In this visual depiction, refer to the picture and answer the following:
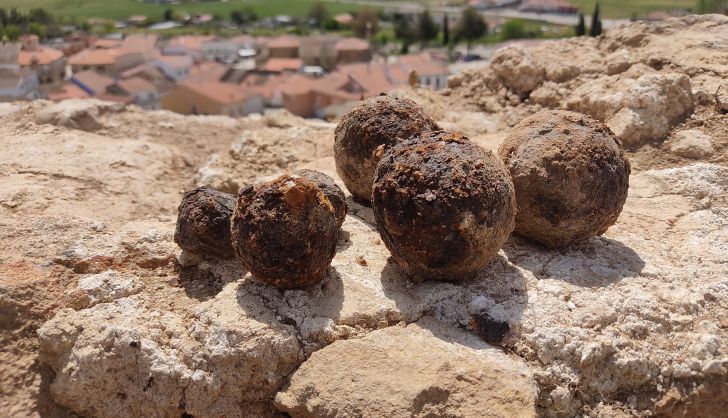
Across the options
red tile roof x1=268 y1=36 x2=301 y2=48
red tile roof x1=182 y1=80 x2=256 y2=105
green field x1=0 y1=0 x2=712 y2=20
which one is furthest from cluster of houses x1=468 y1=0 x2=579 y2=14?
red tile roof x1=182 y1=80 x2=256 y2=105

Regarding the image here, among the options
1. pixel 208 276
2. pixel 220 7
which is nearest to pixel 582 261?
pixel 208 276

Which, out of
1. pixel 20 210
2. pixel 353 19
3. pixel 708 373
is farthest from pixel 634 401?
pixel 353 19

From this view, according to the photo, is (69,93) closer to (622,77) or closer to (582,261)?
(622,77)

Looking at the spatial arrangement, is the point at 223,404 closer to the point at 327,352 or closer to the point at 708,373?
the point at 327,352

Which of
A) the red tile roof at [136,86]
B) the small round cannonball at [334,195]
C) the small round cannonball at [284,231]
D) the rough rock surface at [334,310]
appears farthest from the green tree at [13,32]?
the small round cannonball at [284,231]

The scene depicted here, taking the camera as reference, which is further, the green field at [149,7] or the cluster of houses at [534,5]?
the cluster of houses at [534,5]

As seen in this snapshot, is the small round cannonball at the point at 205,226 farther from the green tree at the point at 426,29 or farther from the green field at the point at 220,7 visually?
the green tree at the point at 426,29
